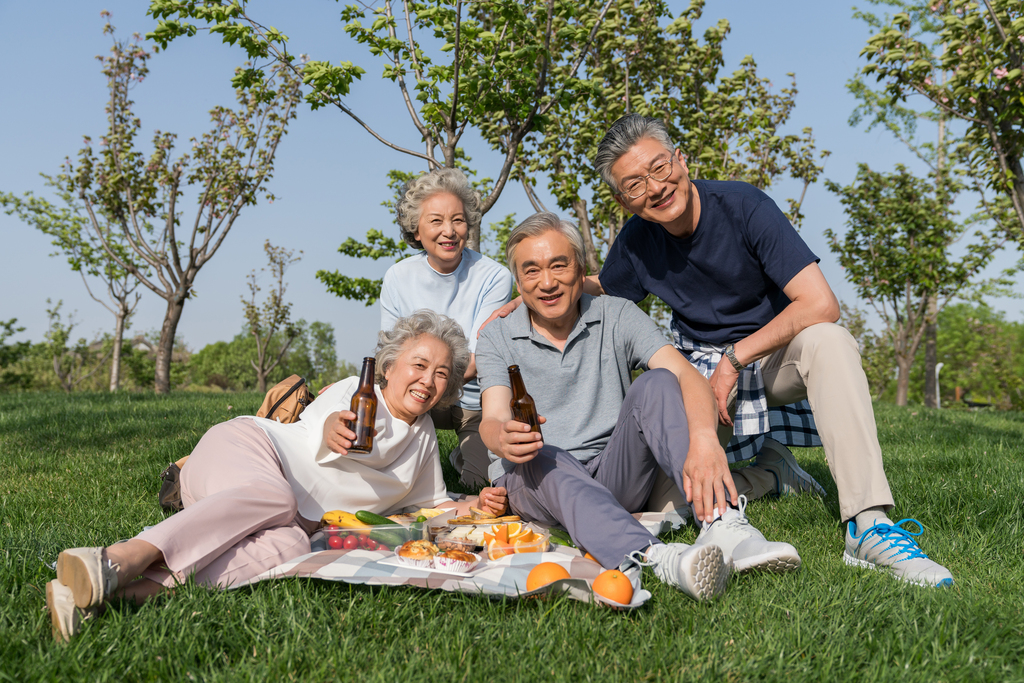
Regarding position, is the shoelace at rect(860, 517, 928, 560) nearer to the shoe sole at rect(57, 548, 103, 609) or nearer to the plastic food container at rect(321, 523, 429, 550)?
the plastic food container at rect(321, 523, 429, 550)

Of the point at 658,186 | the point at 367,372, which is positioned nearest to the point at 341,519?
the point at 367,372

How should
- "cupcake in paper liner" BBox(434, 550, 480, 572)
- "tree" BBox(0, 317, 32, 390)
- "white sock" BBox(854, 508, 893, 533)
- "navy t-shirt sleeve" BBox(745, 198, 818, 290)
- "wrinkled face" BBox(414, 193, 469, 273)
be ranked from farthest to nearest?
"tree" BBox(0, 317, 32, 390)
"wrinkled face" BBox(414, 193, 469, 273)
"navy t-shirt sleeve" BBox(745, 198, 818, 290)
"white sock" BBox(854, 508, 893, 533)
"cupcake in paper liner" BBox(434, 550, 480, 572)

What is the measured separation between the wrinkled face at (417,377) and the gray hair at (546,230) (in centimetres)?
62

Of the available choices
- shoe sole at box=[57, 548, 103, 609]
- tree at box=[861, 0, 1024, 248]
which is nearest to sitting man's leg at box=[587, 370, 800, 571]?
shoe sole at box=[57, 548, 103, 609]

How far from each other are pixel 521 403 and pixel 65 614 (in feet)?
6.67

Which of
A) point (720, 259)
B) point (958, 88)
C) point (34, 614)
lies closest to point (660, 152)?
point (720, 259)

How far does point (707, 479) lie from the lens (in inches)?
107

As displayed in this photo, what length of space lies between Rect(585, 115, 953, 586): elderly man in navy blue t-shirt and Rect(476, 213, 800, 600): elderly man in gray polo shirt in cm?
32

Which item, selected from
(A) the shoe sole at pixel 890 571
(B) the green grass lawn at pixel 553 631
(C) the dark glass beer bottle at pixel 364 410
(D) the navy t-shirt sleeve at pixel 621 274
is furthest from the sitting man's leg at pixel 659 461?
(D) the navy t-shirt sleeve at pixel 621 274

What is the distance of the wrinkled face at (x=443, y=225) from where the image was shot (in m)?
4.71

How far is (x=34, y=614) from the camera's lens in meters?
2.18

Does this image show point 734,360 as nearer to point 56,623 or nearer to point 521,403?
point 521,403

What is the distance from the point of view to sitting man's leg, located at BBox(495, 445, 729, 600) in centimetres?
234

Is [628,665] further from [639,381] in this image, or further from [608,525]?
[639,381]
